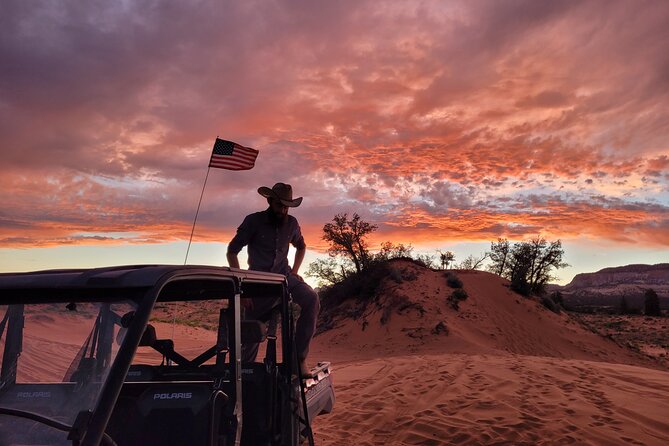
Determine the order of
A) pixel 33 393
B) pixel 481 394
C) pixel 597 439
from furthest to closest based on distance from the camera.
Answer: pixel 481 394
pixel 597 439
pixel 33 393

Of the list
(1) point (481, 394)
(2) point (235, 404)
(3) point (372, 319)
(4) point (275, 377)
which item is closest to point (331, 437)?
(1) point (481, 394)

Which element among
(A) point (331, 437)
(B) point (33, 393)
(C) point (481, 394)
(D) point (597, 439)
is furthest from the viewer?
(C) point (481, 394)

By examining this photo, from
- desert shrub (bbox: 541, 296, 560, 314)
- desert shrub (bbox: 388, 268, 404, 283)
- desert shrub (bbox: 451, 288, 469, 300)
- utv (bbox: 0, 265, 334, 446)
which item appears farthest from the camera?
desert shrub (bbox: 541, 296, 560, 314)

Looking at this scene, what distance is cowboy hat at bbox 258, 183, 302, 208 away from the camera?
5824 millimetres

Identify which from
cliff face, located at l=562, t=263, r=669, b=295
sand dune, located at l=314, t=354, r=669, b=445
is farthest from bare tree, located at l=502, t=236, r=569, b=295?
cliff face, located at l=562, t=263, r=669, b=295

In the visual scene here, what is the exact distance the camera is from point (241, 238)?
5801mm

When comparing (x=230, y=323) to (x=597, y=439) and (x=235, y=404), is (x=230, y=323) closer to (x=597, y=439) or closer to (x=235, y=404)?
(x=235, y=404)

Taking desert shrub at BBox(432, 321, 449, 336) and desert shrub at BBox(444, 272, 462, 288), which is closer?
desert shrub at BBox(432, 321, 449, 336)

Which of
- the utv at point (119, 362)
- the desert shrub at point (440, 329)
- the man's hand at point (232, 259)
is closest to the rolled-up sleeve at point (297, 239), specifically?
the man's hand at point (232, 259)

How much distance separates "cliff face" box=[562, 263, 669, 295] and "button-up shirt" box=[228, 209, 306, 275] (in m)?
147

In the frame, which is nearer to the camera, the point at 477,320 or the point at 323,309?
the point at 477,320

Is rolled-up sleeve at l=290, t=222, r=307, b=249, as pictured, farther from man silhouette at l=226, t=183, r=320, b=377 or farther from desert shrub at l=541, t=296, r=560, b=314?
desert shrub at l=541, t=296, r=560, b=314

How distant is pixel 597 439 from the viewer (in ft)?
24.1

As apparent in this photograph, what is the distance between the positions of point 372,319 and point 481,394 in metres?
13.8
